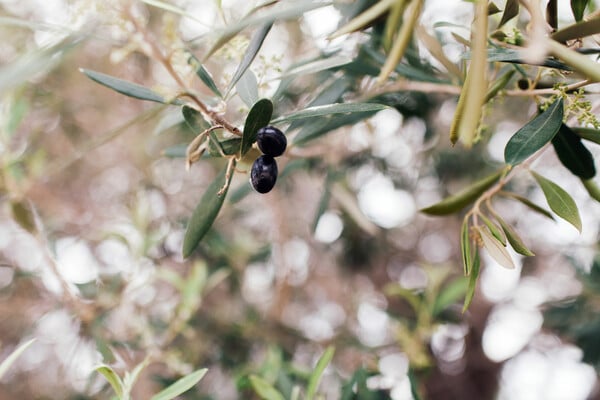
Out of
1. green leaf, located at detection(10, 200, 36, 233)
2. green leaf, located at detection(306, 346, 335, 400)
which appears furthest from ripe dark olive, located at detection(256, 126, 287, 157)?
green leaf, located at detection(10, 200, 36, 233)

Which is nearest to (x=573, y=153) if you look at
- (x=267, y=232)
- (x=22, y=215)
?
(x=22, y=215)

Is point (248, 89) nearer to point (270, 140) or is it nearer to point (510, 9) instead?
point (270, 140)

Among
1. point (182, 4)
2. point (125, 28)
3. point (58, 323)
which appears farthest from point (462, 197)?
point (182, 4)

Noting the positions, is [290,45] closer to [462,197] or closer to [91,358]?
[91,358]

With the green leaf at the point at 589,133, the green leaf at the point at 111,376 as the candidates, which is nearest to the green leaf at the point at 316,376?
the green leaf at the point at 111,376

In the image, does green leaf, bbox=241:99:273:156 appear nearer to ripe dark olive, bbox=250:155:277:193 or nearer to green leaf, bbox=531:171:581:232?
ripe dark olive, bbox=250:155:277:193

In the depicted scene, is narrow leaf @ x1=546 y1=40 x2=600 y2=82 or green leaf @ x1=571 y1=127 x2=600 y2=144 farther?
green leaf @ x1=571 y1=127 x2=600 y2=144

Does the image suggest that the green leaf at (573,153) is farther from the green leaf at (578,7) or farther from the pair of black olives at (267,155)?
the pair of black olives at (267,155)
